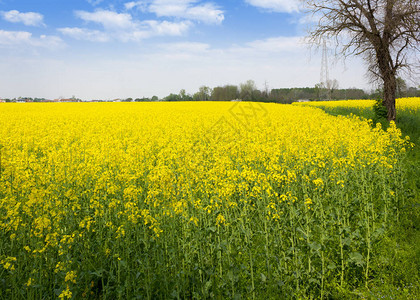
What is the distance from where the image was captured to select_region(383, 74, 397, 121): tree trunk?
52.6 ft

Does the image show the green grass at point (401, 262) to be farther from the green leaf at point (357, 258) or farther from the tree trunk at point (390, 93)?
the tree trunk at point (390, 93)

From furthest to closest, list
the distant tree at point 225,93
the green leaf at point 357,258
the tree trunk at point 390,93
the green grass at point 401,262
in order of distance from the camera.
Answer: the distant tree at point 225,93, the tree trunk at point 390,93, the green leaf at point 357,258, the green grass at point 401,262

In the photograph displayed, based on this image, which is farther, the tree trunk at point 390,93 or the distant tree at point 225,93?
the distant tree at point 225,93

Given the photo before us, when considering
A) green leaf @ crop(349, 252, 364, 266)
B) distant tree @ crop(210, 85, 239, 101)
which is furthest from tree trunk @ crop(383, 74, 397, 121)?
distant tree @ crop(210, 85, 239, 101)

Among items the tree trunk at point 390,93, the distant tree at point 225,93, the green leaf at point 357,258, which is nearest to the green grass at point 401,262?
the green leaf at point 357,258

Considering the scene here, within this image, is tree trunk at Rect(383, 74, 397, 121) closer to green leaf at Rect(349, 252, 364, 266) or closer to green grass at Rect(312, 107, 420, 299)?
green grass at Rect(312, 107, 420, 299)

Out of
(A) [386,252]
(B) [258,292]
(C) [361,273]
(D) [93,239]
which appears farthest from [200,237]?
(A) [386,252]

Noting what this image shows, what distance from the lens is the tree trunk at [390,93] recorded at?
1603cm

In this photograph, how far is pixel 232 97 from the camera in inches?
2657

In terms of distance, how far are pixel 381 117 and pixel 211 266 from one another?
58.7ft

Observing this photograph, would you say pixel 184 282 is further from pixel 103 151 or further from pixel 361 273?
pixel 103 151

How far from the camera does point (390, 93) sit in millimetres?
16172

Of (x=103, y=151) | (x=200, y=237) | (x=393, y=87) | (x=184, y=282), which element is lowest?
(x=184, y=282)

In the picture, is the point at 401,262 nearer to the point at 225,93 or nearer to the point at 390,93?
the point at 390,93
